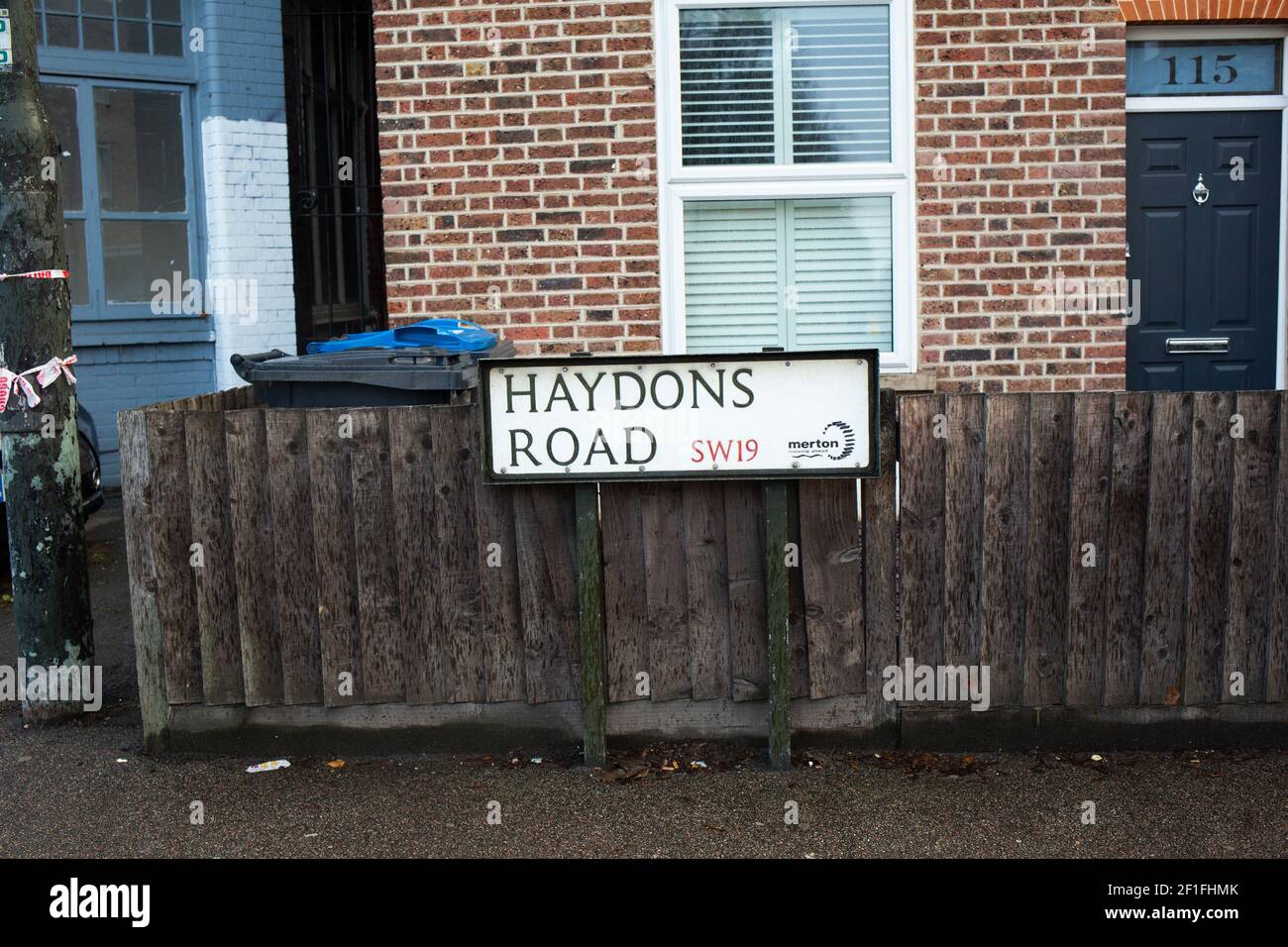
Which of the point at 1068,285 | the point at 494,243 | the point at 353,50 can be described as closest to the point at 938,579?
the point at 1068,285

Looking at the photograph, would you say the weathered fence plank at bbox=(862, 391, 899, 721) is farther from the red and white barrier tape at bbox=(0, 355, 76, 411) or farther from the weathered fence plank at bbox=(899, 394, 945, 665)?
the red and white barrier tape at bbox=(0, 355, 76, 411)

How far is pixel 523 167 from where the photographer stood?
6742 millimetres

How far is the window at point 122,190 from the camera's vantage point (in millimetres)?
10297

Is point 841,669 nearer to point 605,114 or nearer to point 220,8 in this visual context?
point 605,114

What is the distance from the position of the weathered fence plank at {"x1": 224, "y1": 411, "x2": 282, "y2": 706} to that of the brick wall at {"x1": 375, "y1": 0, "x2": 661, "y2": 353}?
2.08 m

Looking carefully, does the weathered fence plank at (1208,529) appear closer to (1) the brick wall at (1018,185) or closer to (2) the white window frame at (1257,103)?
(1) the brick wall at (1018,185)

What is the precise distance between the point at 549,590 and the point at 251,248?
693 centimetres

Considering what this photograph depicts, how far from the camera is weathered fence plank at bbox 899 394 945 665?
4691 mm

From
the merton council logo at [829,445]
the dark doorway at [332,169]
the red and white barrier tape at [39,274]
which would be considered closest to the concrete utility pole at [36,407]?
the red and white barrier tape at [39,274]

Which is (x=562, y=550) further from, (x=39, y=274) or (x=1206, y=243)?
(x=1206, y=243)

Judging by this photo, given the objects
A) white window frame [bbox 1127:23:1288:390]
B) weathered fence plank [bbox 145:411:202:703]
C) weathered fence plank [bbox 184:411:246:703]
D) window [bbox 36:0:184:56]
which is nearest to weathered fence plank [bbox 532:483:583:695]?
weathered fence plank [bbox 184:411:246:703]

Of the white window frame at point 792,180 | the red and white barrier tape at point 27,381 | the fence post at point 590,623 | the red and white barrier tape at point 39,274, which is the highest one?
the white window frame at point 792,180

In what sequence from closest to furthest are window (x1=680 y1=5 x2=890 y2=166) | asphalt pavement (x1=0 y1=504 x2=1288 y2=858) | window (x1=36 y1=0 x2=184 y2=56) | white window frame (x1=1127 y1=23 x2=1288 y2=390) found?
asphalt pavement (x1=0 y1=504 x2=1288 y2=858) → window (x1=680 y1=5 x2=890 y2=166) → white window frame (x1=1127 y1=23 x2=1288 y2=390) → window (x1=36 y1=0 x2=184 y2=56)

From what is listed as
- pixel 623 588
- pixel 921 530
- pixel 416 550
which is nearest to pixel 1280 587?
pixel 921 530
